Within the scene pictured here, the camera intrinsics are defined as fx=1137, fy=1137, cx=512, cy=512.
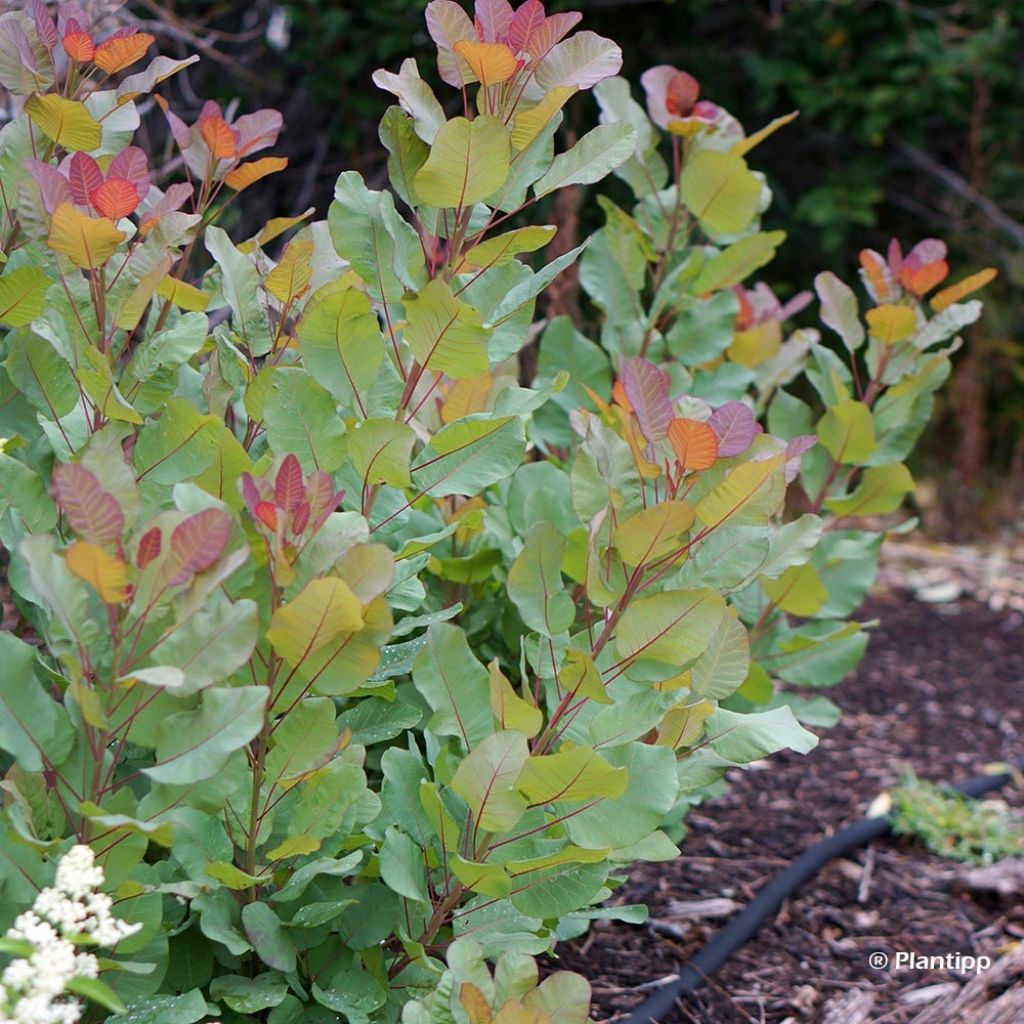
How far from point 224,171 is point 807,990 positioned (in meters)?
1.62

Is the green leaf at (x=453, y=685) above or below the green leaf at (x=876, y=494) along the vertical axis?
above

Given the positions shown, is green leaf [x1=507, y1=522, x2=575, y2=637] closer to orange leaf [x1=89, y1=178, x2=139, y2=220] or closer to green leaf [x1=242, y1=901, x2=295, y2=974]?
green leaf [x1=242, y1=901, x2=295, y2=974]

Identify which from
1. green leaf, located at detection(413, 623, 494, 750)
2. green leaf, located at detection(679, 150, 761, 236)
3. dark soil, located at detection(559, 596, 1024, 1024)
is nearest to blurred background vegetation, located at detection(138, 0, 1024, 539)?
dark soil, located at detection(559, 596, 1024, 1024)

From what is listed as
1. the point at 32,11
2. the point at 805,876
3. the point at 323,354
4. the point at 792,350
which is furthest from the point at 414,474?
the point at 805,876

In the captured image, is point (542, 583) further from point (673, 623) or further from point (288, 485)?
point (288, 485)

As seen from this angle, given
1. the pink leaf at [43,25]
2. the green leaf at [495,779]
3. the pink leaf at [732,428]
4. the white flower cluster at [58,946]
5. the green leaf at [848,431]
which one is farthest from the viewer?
the green leaf at [848,431]

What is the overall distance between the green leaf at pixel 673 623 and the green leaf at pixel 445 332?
0.31 m

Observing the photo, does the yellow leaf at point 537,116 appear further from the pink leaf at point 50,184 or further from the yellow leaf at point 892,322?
the yellow leaf at point 892,322

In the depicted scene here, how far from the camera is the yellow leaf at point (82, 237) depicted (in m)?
1.11

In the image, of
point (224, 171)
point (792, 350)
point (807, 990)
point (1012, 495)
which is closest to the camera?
point (224, 171)

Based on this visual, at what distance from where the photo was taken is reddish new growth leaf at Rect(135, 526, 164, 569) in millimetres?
963

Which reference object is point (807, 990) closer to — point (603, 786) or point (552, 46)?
point (603, 786)

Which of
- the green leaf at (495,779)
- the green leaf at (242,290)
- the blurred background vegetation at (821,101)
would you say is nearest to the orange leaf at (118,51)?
the green leaf at (242,290)

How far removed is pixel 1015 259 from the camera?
530 cm
